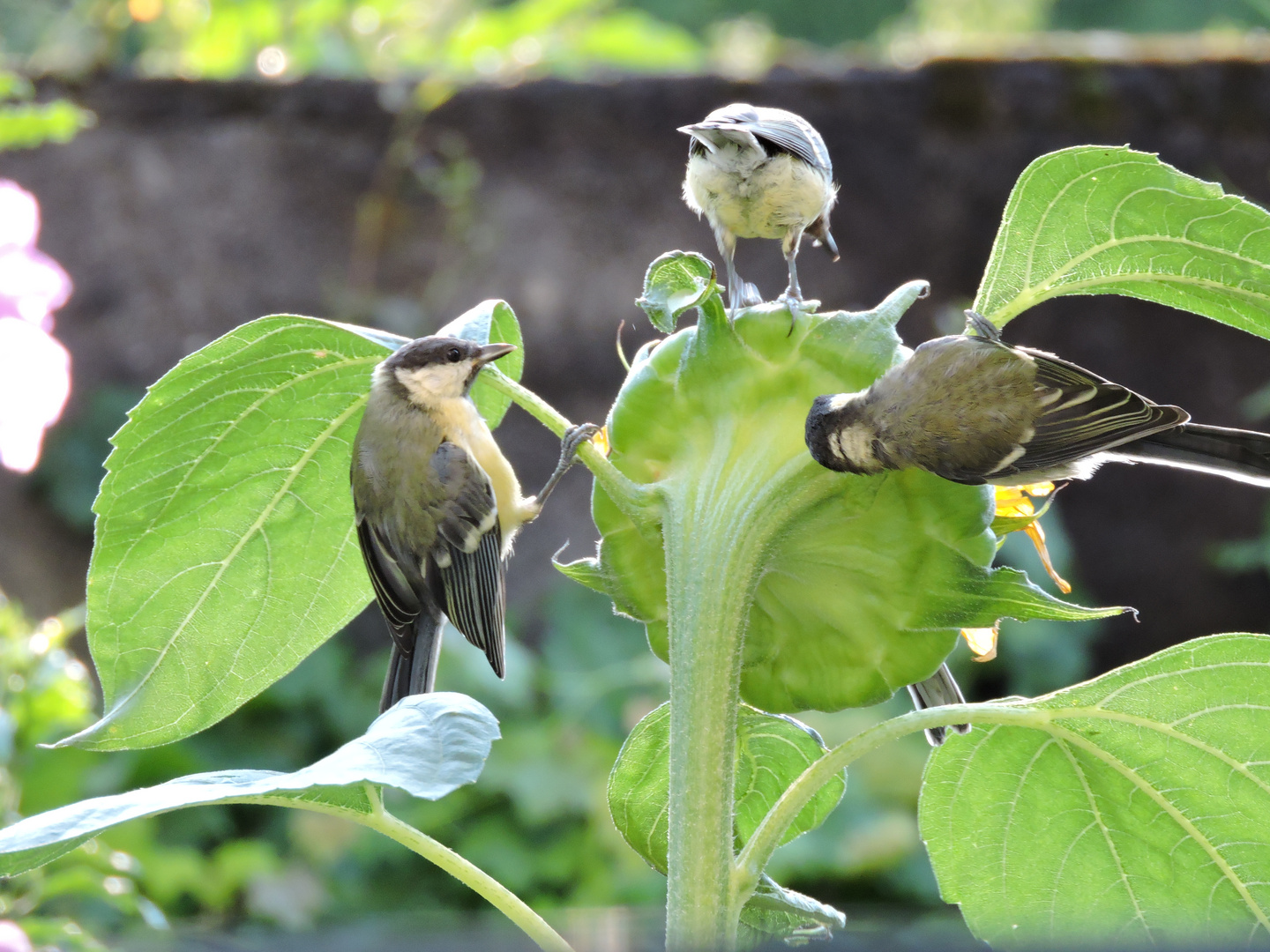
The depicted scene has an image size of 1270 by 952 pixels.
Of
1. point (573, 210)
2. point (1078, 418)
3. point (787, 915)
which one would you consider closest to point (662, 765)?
point (787, 915)

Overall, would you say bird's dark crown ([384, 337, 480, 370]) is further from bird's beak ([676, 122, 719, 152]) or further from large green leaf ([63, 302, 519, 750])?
bird's beak ([676, 122, 719, 152])

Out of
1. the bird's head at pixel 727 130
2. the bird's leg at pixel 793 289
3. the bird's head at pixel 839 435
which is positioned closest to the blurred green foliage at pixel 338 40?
the bird's head at pixel 727 130

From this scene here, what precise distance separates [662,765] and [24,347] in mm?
1171

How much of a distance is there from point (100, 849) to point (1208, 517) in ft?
11.7

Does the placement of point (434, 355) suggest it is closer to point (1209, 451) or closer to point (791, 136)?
point (1209, 451)

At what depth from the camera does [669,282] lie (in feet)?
2.36

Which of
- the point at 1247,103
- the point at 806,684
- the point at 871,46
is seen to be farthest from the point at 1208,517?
the point at 871,46

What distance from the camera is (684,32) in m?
7.84

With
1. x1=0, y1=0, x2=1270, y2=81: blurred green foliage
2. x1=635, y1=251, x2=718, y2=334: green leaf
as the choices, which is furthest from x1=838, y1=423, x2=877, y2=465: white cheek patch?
x1=0, y1=0, x2=1270, y2=81: blurred green foliage

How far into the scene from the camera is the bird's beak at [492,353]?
912 mm

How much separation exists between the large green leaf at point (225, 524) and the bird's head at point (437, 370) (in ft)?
0.50

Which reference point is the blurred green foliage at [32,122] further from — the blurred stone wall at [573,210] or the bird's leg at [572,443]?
the blurred stone wall at [573,210]

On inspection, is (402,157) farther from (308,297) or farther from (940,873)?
(940,873)

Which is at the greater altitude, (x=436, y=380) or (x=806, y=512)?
(x=436, y=380)
